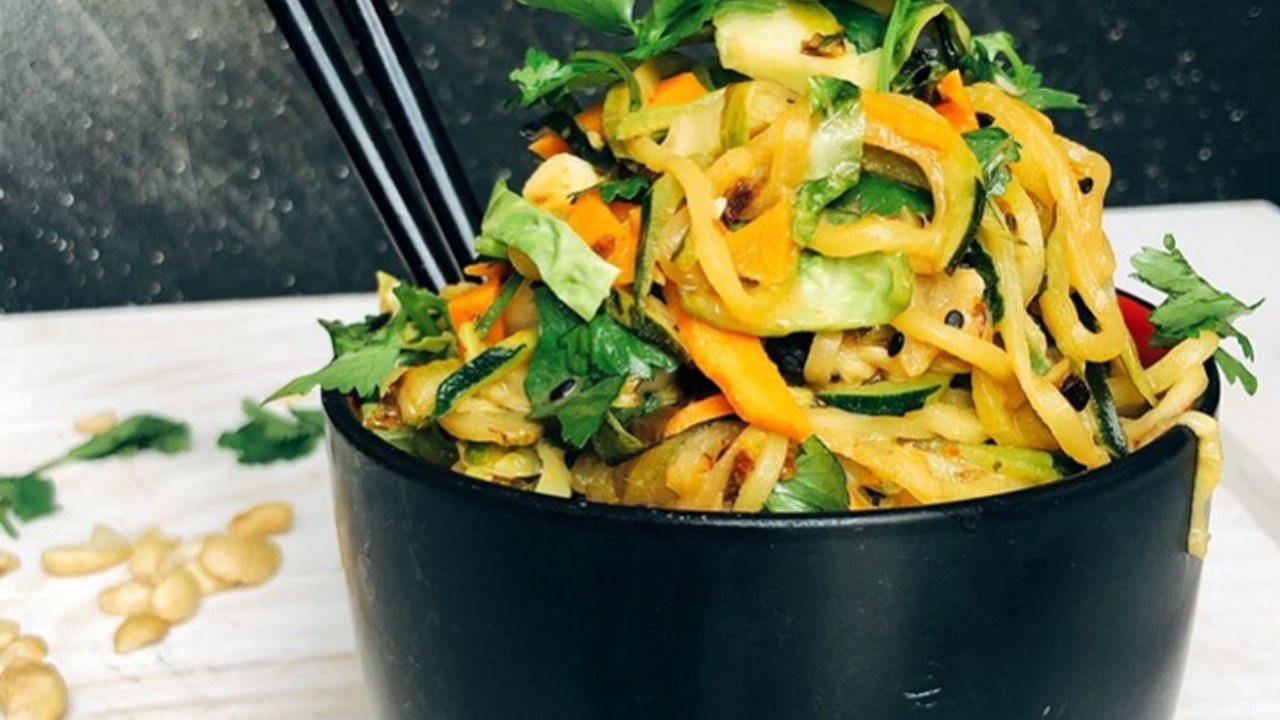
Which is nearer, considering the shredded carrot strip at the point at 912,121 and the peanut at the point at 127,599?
the shredded carrot strip at the point at 912,121

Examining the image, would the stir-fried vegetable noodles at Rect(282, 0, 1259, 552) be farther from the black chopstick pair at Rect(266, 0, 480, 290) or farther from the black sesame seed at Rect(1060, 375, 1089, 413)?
the black chopstick pair at Rect(266, 0, 480, 290)

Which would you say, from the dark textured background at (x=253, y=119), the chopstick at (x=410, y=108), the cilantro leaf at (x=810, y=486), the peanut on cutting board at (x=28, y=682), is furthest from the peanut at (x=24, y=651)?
the dark textured background at (x=253, y=119)

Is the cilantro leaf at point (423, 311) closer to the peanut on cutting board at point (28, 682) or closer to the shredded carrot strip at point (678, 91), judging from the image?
the shredded carrot strip at point (678, 91)

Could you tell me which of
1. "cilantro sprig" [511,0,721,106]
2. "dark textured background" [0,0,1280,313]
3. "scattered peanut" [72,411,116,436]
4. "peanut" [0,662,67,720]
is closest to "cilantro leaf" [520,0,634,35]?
"cilantro sprig" [511,0,721,106]

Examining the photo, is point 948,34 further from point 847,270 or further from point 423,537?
point 423,537

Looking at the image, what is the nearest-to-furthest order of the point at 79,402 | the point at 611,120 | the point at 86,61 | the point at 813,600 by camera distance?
the point at 813,600 < the point at 611,120 < the point at 79,402 < the point at 86,61

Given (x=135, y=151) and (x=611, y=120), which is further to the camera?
(x=135, y=151)

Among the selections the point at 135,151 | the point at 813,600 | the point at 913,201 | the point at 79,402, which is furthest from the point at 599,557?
the point at 135,151

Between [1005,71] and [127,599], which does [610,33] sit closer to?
[1005,71]
